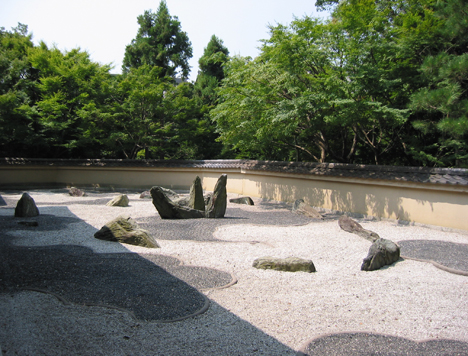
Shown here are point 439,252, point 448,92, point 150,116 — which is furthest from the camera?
point 150,116

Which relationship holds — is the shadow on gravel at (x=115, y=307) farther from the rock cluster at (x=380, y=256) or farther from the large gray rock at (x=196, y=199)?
the large gray rock at (x=196, y=199)

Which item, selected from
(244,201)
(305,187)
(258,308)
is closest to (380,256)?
(258,308)

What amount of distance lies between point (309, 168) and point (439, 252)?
5578 mm

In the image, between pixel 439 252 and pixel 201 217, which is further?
pixel 201 217

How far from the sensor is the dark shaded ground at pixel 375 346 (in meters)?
2.98

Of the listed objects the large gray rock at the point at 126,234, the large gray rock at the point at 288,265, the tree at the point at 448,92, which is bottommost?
the large gray rock at the point at 288,265

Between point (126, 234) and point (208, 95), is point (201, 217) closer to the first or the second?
point (126, 234)

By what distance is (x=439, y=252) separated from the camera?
20.2ft

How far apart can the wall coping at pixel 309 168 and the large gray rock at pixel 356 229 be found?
1897 millimetres

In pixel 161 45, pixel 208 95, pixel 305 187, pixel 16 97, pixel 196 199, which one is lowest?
pixel 196 199

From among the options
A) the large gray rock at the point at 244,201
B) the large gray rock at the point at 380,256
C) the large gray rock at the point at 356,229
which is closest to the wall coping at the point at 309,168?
the large gray rock at the point at 244,201

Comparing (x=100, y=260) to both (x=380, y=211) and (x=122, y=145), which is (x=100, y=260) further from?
(x=122, y=145)

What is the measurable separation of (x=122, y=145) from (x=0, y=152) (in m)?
5.78

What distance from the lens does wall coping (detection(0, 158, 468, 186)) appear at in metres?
7.82
